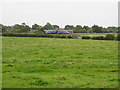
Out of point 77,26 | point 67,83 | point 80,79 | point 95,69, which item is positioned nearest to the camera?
point 67,83

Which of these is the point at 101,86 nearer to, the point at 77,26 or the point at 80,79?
the point at 80,79

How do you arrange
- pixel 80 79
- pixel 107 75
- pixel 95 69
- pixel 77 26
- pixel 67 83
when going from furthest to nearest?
pixel 77 26 < pixel 95 69 < pixel 107 75 < pixel 80 79 < pixel 67 83

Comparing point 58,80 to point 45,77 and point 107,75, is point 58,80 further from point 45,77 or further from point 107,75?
point 107,75

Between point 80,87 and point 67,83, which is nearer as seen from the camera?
point 80,87

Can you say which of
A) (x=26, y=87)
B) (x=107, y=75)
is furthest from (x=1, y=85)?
(x=107, y=75)

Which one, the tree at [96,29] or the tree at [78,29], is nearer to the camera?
the tree at [96,29]

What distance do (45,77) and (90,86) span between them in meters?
3.07

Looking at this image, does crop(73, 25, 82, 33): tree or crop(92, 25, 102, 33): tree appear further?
crop(73, 25, 82, 33): tree

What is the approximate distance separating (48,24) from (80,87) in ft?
463

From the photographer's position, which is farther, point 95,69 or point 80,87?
point 95,69

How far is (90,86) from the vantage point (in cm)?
1102

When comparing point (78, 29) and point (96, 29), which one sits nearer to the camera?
point (96, 29)

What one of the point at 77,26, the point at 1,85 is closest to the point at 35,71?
the point at 1,85

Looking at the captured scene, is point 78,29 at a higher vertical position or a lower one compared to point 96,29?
higher
